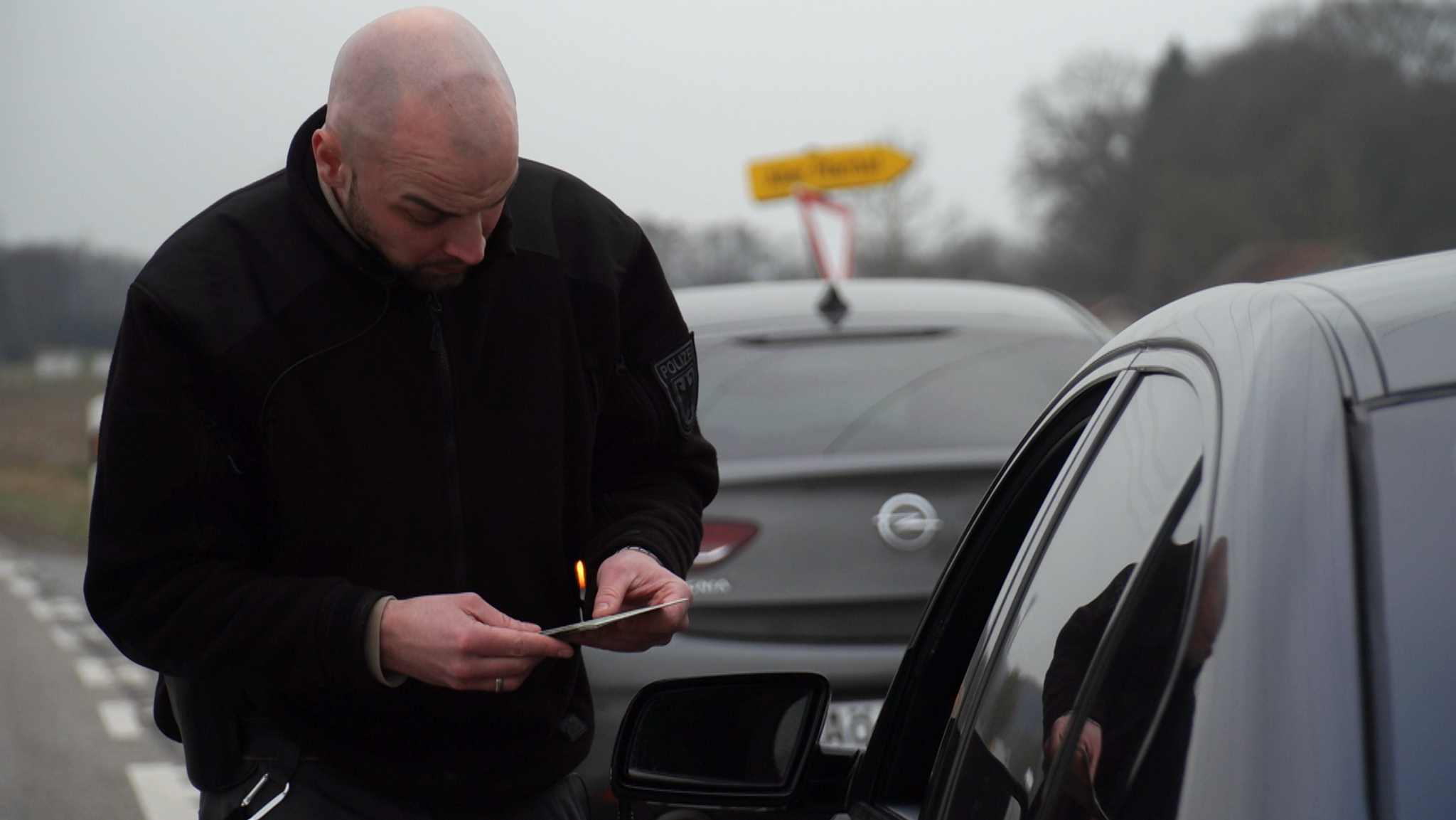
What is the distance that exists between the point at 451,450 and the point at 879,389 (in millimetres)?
2354

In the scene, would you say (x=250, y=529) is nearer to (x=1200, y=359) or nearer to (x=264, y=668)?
(x=264, y=668)

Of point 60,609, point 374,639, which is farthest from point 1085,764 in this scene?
point 60,609

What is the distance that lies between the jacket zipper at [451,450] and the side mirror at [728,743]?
1.13 ft

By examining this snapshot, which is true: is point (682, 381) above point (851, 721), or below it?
above

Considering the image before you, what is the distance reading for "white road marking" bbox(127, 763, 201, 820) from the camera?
18.9ft

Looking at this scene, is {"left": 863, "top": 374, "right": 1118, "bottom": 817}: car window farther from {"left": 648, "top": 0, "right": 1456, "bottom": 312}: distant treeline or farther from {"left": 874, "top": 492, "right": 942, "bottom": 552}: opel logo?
{"left": 648, "top": 0, "right": 1456, "bottom": 312}: distant treeline

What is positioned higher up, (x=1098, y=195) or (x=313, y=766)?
(x=313, y=766)

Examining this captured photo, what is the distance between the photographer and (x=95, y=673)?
8.69 m

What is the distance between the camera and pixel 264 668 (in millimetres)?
2166

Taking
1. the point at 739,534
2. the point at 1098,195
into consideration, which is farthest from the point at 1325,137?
the point at 739,534

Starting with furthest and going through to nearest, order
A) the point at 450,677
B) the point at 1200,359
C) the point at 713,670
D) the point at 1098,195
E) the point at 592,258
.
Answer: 1. the point at 1098,195
2. the point at 713,670
3. the point at 592,258
4. the point at 450,677
5. the point at 1200,359

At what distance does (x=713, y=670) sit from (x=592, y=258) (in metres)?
1.72

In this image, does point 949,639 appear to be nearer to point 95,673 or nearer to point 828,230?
point 95,673

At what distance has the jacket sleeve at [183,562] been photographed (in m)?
2.11
